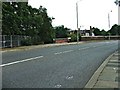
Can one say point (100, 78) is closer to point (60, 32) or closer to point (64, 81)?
point (64, 81)

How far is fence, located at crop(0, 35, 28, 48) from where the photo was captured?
3728 centimetres

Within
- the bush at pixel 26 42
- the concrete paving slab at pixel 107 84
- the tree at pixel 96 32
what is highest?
the tree at pixel 96 32

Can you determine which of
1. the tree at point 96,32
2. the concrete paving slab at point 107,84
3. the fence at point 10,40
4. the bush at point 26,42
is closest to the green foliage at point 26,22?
the bush at point 26,42

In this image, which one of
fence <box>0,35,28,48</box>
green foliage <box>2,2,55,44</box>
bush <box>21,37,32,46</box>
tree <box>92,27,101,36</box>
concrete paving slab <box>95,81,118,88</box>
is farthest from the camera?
tree <box>92,27,101,36</box>

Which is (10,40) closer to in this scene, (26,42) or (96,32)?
(26,42)

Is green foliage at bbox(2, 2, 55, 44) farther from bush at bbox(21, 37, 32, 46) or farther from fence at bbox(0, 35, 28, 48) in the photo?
fence at bbox(0, 35, 28, 48)

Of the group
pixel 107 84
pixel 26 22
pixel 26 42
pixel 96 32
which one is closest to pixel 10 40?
pixel 26 22

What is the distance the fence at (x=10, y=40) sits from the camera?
122 feet

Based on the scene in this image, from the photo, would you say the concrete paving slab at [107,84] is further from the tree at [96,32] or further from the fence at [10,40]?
the tree at [96,32]

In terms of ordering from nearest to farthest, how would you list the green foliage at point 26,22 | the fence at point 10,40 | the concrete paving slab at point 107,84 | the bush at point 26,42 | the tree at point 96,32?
the concrete paving slab at point 107,84, the green foliage at point 26,22, the fence at point 10,40, the bush at point 26,42, the tree at point 96,32

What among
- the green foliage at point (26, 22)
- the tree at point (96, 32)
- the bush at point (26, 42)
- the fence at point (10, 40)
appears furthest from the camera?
the tree at point (96, 32)

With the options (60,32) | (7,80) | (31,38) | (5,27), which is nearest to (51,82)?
(7,80)

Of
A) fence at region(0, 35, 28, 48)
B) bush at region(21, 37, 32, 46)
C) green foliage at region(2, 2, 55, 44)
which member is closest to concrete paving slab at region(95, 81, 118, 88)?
A: green foliage at region(2, 2, 55, 44)

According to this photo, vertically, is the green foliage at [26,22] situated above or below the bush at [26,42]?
above
